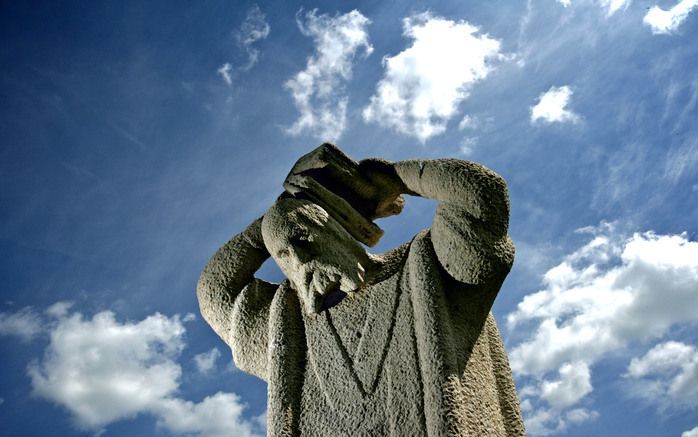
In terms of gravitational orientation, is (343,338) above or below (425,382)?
above

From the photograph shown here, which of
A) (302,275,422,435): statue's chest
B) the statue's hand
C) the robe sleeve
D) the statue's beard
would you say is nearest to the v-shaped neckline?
(302,275,422,435): statue's chest

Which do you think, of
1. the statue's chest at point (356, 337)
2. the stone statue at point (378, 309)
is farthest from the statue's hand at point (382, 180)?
the statue's chest at point (356, 337)

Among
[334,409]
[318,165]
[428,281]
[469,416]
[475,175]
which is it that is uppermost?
[318,165]

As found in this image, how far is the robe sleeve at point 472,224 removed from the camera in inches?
120

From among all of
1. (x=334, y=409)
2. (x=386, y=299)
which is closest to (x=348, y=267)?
(x=386, y=299)

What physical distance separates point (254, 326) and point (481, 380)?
1501 millimetres

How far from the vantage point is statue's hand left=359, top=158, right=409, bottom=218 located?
3736mm

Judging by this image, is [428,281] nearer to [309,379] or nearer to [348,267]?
[348,267]

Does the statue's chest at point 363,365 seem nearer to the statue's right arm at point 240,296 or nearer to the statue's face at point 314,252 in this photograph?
the statue's face at point 314,252

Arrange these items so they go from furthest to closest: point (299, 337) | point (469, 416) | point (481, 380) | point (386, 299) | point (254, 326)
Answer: point (254, 326) < point (299, 337) < point (386, 299) < point (481, 380) < point (469, 416)

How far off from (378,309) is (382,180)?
87 centimetres

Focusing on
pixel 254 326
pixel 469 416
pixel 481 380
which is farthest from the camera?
pixel 254 326

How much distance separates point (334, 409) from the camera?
10.5 ft

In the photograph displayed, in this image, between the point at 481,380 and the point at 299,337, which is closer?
the point at 481,380
